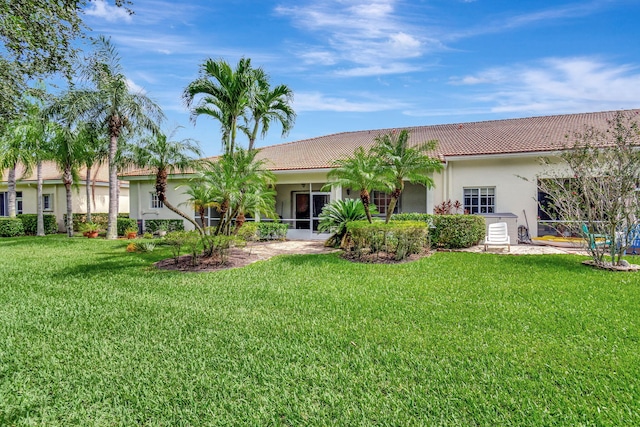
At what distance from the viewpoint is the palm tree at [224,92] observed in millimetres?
14016

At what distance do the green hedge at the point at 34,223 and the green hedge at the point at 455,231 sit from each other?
27.7 metres

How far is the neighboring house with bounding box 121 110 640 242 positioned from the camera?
55.6ft

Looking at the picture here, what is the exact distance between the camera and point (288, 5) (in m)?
12.1

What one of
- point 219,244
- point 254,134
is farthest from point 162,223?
point 219,244

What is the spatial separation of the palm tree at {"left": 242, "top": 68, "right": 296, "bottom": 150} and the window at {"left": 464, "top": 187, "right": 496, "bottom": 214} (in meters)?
9.37

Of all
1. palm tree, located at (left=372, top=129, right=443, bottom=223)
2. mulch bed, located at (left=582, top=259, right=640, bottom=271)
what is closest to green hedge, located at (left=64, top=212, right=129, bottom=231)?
palm tree, located at (left=372, top=129, right=443, bottom=223)

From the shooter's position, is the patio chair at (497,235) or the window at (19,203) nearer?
the patio chair at (497,235)

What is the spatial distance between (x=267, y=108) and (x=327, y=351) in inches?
550

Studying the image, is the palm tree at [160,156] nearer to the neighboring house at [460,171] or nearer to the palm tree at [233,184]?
the palm tree at [233,184]

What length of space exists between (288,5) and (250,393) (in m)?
11.9

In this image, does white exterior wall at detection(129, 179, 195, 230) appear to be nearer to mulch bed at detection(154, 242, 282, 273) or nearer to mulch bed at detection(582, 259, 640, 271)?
mulch bed at detection(154, 242, 282, 273)

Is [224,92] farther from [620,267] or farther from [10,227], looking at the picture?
[10,227]

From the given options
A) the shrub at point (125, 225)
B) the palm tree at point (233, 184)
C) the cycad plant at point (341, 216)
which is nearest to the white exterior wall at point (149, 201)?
the shrub at point (125, 225)

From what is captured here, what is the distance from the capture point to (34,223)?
2716 cm
